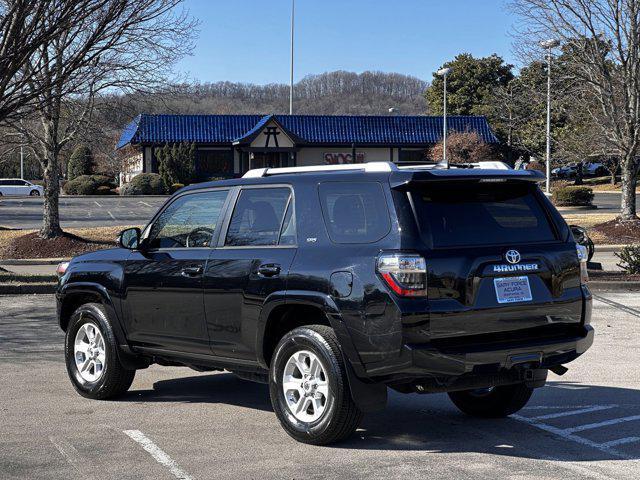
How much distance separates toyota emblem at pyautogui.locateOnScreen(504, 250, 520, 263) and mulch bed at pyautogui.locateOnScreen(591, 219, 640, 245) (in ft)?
75.3

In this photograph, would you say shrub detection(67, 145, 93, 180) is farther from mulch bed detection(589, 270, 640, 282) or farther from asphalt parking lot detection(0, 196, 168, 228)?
mulch bed detection(589, 270, 640, 282)

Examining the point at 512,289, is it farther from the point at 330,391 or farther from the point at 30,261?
the point at 30,261

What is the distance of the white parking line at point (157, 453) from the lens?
582 cm

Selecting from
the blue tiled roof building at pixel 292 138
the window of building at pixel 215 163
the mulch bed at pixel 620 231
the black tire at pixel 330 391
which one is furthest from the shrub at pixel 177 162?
the black tire at pixel 330 391

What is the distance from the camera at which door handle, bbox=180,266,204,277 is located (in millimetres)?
7300

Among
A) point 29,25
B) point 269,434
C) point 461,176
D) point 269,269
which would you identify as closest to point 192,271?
point 269,269

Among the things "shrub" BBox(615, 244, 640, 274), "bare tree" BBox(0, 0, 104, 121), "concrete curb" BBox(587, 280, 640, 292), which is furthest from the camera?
"shrub" BBox(615, 244, 640, 274)

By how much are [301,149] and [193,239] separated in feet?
184

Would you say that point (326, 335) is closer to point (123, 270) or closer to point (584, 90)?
point (123, 270)

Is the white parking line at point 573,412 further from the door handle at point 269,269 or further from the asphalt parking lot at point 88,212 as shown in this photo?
the asphalt parking lot at point 88,212

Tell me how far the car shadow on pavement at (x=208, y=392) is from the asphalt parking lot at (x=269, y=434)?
13mm

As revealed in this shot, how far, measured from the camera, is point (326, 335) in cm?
635

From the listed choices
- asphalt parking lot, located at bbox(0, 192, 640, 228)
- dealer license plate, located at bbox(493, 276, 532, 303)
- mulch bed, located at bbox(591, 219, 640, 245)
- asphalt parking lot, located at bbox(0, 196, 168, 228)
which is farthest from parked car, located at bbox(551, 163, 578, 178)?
dealer license plate, located at bbox(493, 276, 532, 303)

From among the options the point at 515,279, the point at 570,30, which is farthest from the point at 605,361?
the point at 570,30
